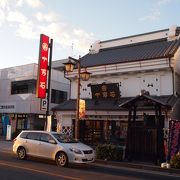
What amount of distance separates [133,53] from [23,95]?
1414 centimetres

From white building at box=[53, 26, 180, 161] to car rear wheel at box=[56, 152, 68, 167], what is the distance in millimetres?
4931

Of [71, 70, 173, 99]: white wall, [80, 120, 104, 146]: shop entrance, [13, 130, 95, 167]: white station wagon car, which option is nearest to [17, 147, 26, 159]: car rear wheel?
[13, 130, 95, 167]: white station wagon car

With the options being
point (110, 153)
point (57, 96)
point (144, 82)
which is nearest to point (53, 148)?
point (110, 153)

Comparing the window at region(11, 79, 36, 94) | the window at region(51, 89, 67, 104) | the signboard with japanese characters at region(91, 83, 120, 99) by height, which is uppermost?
Answer: the window at region(11, 79, 36, 94)

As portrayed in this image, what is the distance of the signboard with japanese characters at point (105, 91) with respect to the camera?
24.6 m

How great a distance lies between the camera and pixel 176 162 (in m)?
16.6

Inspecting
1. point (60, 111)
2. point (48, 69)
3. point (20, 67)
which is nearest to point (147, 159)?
point (60, 111)

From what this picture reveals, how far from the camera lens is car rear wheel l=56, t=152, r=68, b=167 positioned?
15531mm

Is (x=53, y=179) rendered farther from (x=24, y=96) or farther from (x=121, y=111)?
(x=24, y=96)

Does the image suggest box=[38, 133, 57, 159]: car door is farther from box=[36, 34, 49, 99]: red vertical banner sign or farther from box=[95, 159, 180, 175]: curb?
box=[36, 34, 49, 99]: red vertical banner sign

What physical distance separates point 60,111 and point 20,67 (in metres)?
12.2

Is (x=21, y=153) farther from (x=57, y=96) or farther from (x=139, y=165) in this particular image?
(x=57, y=96)

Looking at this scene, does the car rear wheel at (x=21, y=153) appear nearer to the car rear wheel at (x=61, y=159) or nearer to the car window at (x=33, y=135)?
the car window at (x=33, y=135)

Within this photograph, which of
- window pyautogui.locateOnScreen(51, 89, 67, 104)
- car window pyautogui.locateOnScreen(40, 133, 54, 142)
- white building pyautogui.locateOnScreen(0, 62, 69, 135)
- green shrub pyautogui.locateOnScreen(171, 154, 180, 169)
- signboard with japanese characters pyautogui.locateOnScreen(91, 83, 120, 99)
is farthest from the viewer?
window pyautogui.locateOnScreen(51, 89, 67, 104)
